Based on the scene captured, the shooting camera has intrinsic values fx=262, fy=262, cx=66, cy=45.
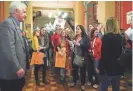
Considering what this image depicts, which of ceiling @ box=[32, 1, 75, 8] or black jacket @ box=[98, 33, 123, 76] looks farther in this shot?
ceiling @ box=[32, 1, 75, 8]

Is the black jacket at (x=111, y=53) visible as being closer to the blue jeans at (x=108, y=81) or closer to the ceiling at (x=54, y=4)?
the blue jeans at (x=108, y=81)

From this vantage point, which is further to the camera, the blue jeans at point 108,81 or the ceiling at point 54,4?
the ceiling at point 54,4

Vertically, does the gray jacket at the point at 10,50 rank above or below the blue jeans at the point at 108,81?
above

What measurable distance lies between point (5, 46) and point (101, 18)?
6.54 m

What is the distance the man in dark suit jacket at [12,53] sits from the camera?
2.49 meters

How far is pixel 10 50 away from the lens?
247cm

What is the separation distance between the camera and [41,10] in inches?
736

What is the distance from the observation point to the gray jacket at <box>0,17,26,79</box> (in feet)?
8.16

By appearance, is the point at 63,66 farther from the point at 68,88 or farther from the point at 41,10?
the point at 41,10

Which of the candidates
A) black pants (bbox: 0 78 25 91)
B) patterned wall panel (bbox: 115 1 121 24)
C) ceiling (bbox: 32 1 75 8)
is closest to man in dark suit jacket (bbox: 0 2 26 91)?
black pants (bbox: 0 78 25 91)

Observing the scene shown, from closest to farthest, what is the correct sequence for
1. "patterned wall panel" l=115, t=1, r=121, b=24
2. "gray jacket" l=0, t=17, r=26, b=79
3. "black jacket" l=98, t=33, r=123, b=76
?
"gray jacket" l=0, t=17, r=26, b=79 < "black jacket" l=98, t=33, r=123, b=76 < "patterned wall panel" l=115, t=1, r=121, b=24

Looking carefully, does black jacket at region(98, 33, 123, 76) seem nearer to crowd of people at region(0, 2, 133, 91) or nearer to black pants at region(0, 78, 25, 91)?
crowd of people at region(0, 2, 133, 91)

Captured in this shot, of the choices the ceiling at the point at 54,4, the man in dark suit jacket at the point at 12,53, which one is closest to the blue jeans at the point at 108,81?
the man in dark suit jacket at the point at 12,53

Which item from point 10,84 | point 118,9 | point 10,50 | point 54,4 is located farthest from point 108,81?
point 54,4
